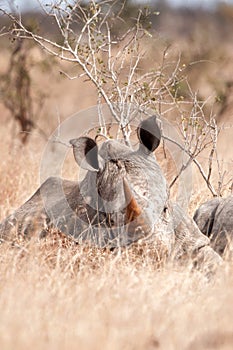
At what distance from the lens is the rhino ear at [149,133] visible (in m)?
6.37

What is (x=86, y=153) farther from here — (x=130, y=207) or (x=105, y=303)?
(x=105, y=303)

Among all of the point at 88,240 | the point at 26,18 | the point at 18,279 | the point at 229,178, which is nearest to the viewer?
the point at 18,279

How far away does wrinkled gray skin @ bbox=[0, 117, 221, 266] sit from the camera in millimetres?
5641

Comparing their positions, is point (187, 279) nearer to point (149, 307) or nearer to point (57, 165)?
point (149, 307)

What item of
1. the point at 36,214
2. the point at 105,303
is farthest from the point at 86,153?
the point at 105,303

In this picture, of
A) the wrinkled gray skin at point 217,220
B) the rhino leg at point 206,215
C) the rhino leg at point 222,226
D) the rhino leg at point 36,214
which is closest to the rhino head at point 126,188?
the rhino leg at point 36,214

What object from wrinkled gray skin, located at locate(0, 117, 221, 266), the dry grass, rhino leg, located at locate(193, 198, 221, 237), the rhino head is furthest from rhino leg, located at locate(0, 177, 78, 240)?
rhino leg, located at locate(193, 198, 221, 237)

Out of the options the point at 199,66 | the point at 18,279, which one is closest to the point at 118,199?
the point at 18,279

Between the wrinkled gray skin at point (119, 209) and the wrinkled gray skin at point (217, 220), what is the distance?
35 cm

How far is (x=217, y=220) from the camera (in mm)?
7230

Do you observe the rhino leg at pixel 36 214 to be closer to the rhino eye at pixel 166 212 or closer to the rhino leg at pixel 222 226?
the rhino eye at pixel 166 212

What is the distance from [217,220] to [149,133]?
138cm

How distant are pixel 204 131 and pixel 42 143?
550cm

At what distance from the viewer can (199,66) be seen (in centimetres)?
1535
